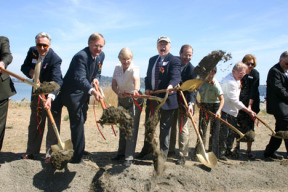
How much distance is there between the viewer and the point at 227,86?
4664 millimetres

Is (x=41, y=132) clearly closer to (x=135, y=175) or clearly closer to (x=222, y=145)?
(x=135, y=175)

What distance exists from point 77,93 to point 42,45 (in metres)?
0.86

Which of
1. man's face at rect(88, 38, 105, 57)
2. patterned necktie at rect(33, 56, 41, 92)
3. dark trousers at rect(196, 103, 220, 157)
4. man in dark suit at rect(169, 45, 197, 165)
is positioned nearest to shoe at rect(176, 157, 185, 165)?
man in dark suit at rect(169, 45, 197, 165)

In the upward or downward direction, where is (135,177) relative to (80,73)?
downward

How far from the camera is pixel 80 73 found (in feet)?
12.0

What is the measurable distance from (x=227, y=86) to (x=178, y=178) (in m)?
1.94

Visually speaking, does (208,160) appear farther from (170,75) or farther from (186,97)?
(170,75)

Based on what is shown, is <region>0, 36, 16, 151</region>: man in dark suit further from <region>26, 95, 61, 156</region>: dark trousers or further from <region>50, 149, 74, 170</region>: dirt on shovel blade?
<region>50, 149, 74, 170</region>: dirt on shovel blade

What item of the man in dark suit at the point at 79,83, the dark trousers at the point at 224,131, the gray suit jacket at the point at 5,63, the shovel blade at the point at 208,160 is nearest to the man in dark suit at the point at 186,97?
the shovel blade at the point at 208,160

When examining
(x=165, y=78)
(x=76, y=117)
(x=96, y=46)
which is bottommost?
(x=76, y=117)

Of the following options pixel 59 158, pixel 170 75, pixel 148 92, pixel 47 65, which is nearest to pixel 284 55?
pixel 170 75

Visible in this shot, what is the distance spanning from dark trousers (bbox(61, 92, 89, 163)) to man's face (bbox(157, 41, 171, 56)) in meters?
1.41

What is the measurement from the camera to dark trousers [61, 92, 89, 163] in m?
3.75

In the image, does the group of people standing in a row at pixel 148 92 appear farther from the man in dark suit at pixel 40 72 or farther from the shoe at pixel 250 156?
the shoe at pixel 250 156
